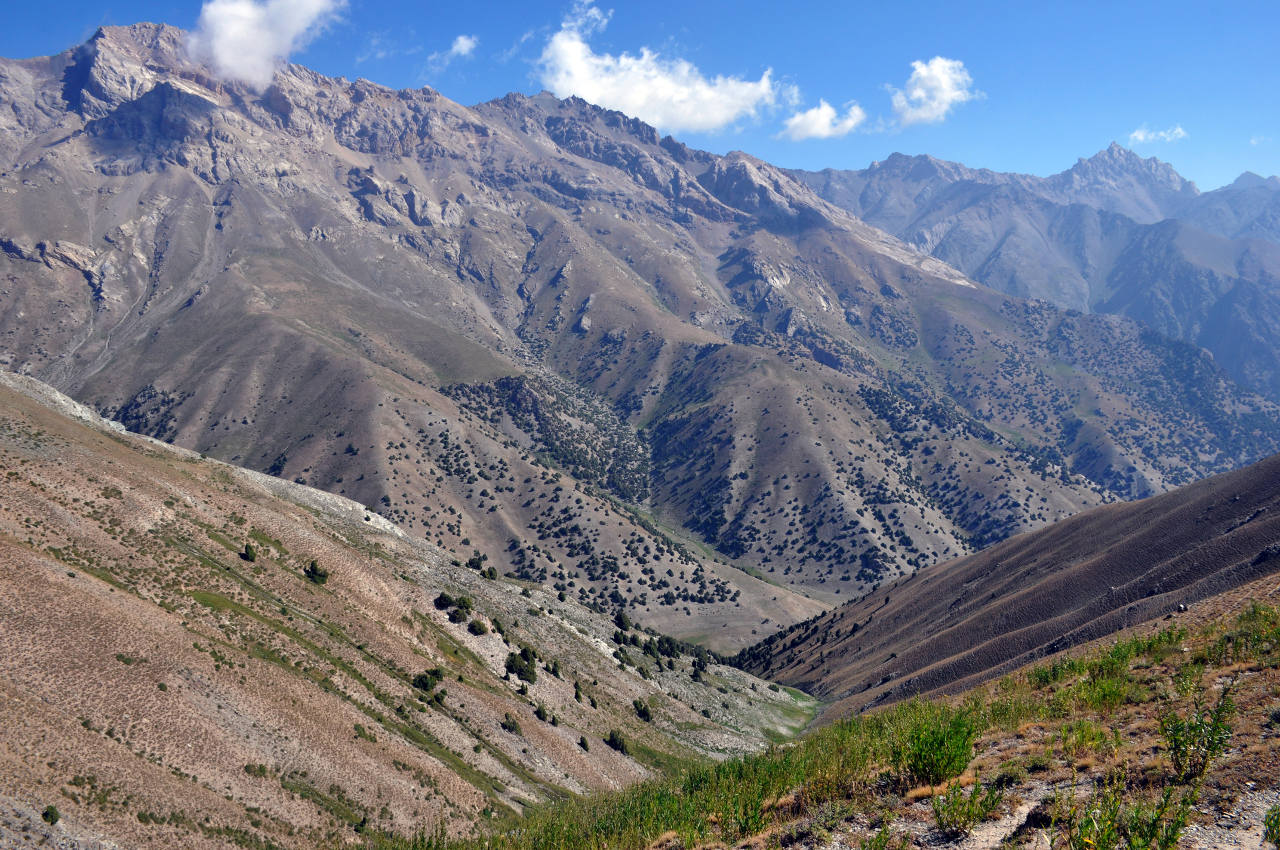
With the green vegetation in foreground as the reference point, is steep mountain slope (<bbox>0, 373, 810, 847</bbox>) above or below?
below

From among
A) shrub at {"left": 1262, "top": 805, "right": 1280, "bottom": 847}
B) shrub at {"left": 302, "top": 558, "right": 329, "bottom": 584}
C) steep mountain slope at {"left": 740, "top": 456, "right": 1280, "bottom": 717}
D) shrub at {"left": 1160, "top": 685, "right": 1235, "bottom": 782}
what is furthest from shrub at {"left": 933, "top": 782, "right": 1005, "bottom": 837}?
shrub at {"left": 302, "top": 558, "right": 329, "bottom": 584}

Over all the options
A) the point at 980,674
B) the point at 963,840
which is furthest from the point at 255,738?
the point at 980,674

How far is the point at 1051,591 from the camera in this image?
230ft

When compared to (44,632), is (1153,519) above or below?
above

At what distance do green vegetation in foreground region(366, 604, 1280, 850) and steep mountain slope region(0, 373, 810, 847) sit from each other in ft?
62.4

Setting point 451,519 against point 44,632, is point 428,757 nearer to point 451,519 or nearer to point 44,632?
point 44,632

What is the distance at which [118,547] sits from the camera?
156ft

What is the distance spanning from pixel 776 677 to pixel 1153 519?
61.0 m

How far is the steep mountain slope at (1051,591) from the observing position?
168 feet

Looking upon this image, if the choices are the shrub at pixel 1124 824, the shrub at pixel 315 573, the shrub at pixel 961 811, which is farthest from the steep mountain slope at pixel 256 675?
the shrub at pixel 1124 824

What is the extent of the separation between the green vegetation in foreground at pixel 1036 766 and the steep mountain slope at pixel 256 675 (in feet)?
62.4

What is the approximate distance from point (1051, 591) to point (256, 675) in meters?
72.0

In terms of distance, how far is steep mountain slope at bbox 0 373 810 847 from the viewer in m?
31.7

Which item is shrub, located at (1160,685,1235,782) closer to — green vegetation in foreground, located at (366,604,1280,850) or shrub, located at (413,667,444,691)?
A: green vegetation in foreground, located at (366,604,1280,850)
